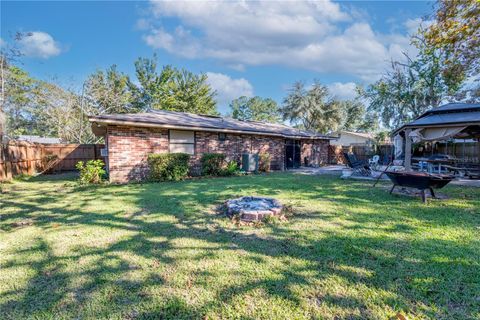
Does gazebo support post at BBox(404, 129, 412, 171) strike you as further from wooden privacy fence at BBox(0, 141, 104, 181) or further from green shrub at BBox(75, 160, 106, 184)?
wooden privacy fence at BBox(0, 141, 104, 181)

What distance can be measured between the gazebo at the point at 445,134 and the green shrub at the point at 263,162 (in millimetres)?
6533

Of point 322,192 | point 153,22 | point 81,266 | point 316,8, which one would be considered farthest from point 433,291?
point 153,22

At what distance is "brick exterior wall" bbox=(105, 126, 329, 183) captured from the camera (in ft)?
29.5

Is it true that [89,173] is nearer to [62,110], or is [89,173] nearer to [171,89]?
[62,110]

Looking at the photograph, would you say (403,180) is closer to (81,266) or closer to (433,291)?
(433,291)

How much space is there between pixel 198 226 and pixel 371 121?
3016 centimetres

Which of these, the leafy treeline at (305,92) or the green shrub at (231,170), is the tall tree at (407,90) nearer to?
the leafy treeline at (305,92)

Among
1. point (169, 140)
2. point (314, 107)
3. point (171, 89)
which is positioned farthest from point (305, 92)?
point (169, 140)

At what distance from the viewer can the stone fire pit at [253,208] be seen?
4336 millimetres

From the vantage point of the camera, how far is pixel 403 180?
5.77 meters

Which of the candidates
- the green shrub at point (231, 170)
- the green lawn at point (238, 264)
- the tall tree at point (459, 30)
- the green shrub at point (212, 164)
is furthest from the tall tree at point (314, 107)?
the green lawn at point (238, 264)

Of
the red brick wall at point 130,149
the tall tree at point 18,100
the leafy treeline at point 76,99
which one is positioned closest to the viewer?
the red brick wall at point 130,149

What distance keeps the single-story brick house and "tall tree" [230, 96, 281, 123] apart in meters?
37.0

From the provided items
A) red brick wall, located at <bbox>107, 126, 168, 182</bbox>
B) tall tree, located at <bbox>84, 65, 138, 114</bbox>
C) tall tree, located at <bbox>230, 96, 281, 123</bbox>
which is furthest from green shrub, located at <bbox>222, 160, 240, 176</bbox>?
tall tree, located at <bbox>230, 96, 281, 123</bbox>
